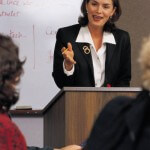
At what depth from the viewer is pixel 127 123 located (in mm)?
1520

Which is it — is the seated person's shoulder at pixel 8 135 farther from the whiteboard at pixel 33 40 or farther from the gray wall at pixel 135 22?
the gray wall at pixel 135 22

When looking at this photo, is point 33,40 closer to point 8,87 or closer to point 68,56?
point 68,56

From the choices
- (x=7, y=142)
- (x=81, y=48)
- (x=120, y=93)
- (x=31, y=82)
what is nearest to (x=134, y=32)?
(x=31, y=82)

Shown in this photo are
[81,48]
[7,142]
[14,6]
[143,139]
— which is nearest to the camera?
[143,139]

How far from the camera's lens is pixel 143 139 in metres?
1.54

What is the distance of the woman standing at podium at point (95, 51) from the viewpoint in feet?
10.8

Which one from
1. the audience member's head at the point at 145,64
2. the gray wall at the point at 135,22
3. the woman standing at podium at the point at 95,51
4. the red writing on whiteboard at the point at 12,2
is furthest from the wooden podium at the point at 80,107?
the gray wall at the point at 135,22

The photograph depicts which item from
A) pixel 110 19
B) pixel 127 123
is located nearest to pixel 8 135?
pixel 127 123

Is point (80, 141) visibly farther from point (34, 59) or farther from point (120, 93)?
point (34, 59)

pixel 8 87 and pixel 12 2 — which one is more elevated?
pixel 12 2

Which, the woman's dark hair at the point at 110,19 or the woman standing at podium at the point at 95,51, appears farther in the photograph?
the woman's dark hair at the point at 110,19

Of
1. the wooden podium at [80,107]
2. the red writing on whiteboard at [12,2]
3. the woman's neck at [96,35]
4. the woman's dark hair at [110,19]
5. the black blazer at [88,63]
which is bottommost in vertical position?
the wooden podium at [80,107]

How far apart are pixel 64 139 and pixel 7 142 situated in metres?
0.85

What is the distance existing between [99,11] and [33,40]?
47.2 inches
